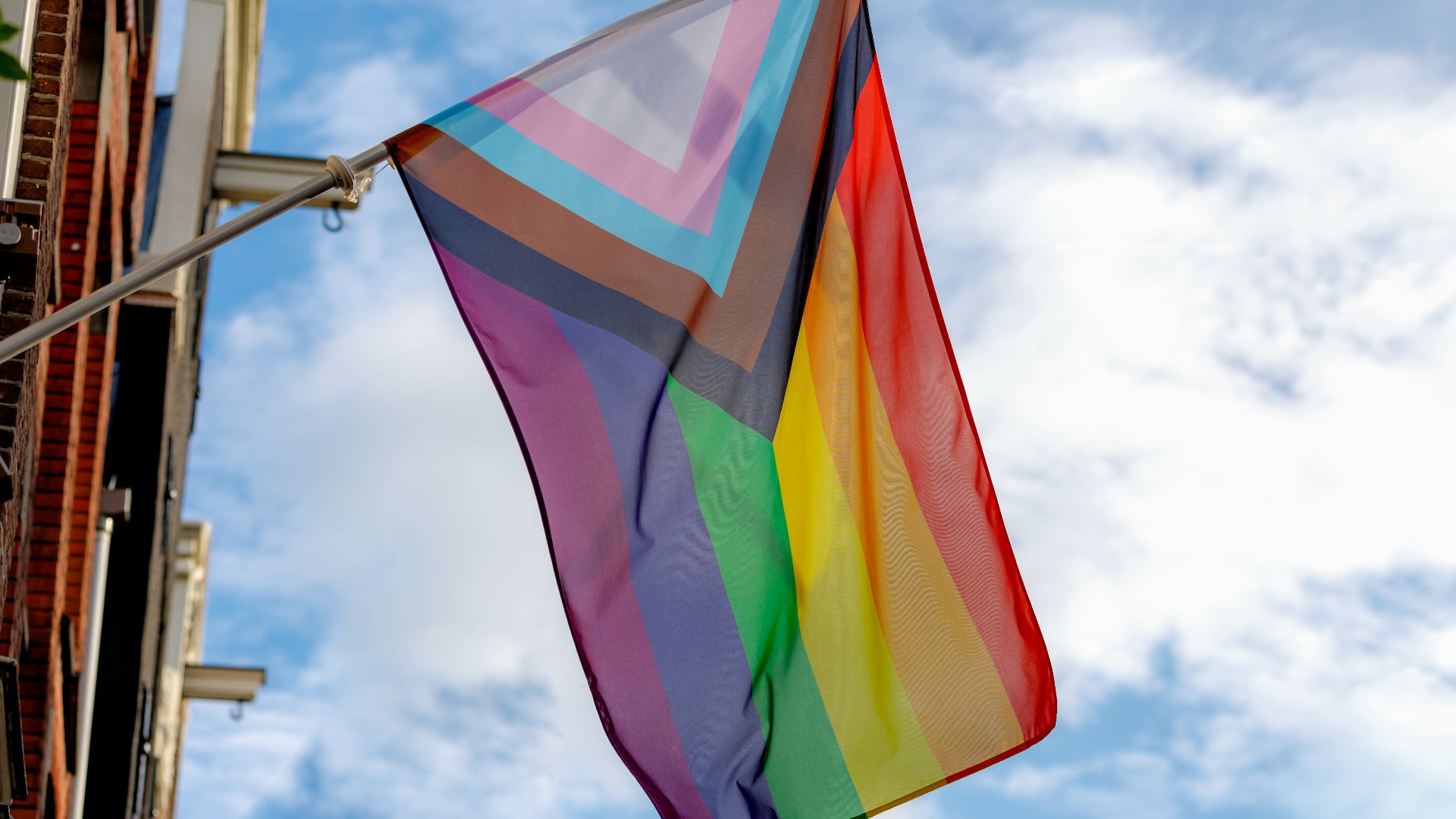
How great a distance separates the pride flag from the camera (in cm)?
596

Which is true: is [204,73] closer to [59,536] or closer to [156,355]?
[156,355]

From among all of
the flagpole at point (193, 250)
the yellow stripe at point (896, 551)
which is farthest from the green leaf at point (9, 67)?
the yellow stripe at point (896, 551)

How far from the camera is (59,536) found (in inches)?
384

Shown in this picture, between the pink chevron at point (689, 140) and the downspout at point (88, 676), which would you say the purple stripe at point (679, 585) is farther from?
the downspout at point (88, 676)

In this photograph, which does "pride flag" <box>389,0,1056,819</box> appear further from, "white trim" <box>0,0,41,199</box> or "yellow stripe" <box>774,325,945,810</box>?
"white trim" <box>0,0,41,199</box>

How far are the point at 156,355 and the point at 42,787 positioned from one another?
21.2ft

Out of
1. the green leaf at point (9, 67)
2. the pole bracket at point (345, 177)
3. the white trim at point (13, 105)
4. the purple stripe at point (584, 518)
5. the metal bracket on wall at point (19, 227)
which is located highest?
the white trim at point (13, 105)

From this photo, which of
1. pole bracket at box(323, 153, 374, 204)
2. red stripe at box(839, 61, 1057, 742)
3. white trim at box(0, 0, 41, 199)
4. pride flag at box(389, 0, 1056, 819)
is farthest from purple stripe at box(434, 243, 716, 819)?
white trim at box(0, 0, 41, 199)

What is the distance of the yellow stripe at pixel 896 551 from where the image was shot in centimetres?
625

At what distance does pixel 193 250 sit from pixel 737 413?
7.45 ft

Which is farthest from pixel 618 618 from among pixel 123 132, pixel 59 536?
pixel 123 132

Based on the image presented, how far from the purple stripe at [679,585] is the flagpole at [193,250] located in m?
0.95

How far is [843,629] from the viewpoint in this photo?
6293 mm

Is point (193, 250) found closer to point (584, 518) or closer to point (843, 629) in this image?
point (584, 518)
